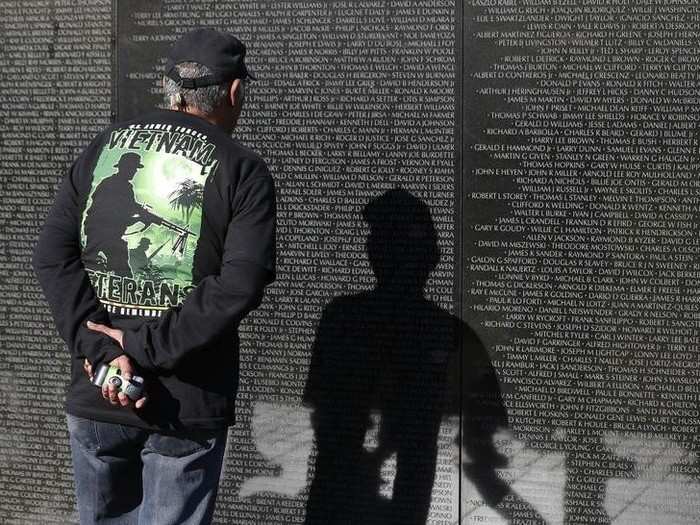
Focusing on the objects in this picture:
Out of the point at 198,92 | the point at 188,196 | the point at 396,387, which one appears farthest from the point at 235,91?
the point at 396,387

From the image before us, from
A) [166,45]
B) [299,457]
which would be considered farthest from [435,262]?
[166,45]

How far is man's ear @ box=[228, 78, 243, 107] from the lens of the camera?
2727mm

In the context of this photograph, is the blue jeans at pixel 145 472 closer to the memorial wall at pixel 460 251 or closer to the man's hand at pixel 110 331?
the man's hand at pixel 110 331

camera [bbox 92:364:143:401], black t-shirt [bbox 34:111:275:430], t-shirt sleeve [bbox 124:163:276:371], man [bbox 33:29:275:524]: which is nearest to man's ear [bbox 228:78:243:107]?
man [bbox 33:29:275:524]

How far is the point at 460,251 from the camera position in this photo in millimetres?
4043

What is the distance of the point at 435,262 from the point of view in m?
4.07

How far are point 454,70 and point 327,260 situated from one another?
3.43 ft

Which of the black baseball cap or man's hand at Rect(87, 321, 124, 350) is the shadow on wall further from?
man's hand at Rect(87, 321, 124, 350)

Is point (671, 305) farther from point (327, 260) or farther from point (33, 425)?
point (33, 425)

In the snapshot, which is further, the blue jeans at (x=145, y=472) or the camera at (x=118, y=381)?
the blue jeans at (x=145, y=472)

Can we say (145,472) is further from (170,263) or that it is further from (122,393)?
(170,263)

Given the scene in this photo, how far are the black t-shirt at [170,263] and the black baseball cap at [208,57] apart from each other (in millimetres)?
118

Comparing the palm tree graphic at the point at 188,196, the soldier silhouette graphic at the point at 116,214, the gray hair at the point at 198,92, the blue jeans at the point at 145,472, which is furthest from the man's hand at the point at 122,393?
the gray hair at the point at 198,92

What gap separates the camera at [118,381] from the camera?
2488 millimetres
